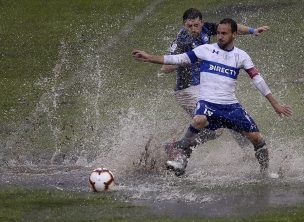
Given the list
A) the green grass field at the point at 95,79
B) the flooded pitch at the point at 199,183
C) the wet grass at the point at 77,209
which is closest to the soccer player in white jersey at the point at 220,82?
the flooded pitch at the point at 199,183

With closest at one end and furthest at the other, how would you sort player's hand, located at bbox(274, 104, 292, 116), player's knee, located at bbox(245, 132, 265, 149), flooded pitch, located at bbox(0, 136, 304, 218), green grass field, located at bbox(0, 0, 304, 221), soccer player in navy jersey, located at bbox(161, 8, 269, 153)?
flooded pitch, located at bbox(0, 136, 304, 218) < green grass field, located at bbox(0, 0, 304, 221) < player's hand, located at bbox(274, 104, 292, 116) < player's knee, located at bbox(245, 132, 265, 149) < soccer player in navy jersey, located at bbox(161, 8, 269, 153)

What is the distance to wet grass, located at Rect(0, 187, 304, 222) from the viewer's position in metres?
10.1

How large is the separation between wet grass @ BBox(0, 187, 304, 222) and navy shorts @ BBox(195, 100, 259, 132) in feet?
6.07

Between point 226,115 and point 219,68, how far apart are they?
605 mm

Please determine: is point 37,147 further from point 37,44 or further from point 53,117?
point 37,44

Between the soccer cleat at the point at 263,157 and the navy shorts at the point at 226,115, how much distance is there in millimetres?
286

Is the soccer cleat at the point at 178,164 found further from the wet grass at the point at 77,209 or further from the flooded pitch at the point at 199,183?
the wet grass at the point at 77,209

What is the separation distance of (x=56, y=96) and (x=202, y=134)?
702 cm

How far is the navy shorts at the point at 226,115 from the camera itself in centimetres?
1274

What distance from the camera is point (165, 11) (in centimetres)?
2534

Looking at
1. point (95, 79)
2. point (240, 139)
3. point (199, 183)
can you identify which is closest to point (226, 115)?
point (199, 183)

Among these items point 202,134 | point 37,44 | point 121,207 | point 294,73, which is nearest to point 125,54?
point 37,44

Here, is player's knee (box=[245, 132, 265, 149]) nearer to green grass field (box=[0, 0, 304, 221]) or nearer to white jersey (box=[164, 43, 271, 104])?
white jersey (box=[164, 43, 271, 104])

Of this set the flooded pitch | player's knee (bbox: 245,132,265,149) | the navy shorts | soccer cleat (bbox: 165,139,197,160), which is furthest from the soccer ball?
player's knee (bbox: 245,132,265,149)
